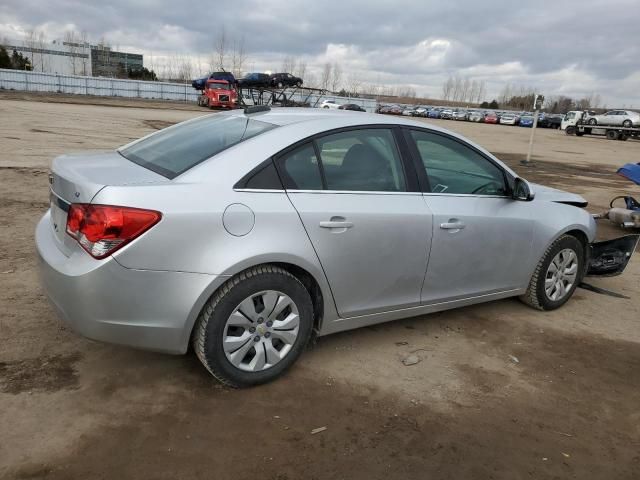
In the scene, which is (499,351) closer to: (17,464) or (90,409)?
(90,409)

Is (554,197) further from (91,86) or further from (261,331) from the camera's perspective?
(91,86)

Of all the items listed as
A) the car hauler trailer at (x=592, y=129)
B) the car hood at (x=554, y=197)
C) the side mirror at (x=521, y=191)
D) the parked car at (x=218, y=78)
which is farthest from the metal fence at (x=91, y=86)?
the side mirror at (x=521, y=191)

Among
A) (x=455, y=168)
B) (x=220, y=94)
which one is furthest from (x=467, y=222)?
(x=220, y=94)

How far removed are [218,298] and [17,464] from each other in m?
1.18

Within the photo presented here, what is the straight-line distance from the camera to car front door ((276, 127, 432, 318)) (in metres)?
3.17

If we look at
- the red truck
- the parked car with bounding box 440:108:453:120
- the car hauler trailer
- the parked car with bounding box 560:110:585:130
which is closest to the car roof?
the red truck

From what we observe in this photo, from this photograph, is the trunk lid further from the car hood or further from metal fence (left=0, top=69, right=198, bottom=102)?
metal fence (left=0, top=69, right=198, bottom=102)

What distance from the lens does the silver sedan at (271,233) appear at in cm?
272

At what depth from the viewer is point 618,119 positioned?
40906mm

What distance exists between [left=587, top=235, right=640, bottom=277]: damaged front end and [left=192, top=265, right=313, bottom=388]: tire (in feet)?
11.9

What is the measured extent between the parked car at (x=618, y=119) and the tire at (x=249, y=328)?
44.4m

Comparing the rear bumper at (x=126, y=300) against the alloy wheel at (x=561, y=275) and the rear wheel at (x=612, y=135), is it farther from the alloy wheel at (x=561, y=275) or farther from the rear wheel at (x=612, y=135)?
the rear wheel at (x=612, y=135)

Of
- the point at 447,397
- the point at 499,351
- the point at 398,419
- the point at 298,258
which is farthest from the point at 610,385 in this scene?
the point at 298,258

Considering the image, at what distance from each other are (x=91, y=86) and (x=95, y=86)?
38 cm
